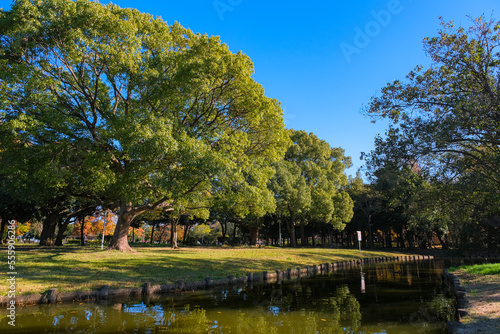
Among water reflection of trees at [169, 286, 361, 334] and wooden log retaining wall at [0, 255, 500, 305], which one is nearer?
water reflection of trees at [169, 286, 361, 334]

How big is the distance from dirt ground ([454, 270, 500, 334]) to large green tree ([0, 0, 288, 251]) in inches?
394

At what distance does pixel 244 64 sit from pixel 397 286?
42.4 feet

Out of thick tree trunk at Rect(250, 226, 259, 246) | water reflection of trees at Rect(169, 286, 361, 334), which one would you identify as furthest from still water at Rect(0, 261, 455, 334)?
thick tree trunk at Rect(250, 226, 259, 246)

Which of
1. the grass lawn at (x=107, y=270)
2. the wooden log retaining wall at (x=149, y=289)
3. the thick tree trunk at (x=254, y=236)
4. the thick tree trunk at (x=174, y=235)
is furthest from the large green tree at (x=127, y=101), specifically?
the thick tree trunk at (x=254, y=236)

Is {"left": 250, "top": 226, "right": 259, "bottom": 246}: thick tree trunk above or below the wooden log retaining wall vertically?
above

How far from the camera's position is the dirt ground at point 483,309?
19.2ft

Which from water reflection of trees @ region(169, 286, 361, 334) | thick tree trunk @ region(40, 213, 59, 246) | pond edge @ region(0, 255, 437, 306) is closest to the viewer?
water reflection of trees @ region(169, 286, 361, 334)

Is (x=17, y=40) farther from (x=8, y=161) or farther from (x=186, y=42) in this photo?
(x=186, y=42)

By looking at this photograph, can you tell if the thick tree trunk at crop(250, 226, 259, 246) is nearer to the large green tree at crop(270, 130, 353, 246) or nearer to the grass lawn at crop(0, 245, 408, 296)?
the large green tree at crop(270, 130, 353, 246)

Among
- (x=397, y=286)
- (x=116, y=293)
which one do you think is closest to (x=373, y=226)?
(x=397, y=286)

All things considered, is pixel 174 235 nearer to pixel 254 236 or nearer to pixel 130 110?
pixel 254 236

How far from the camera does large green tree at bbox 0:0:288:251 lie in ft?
44.8

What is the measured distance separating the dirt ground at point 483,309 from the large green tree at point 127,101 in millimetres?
10002

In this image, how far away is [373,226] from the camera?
52.1m
